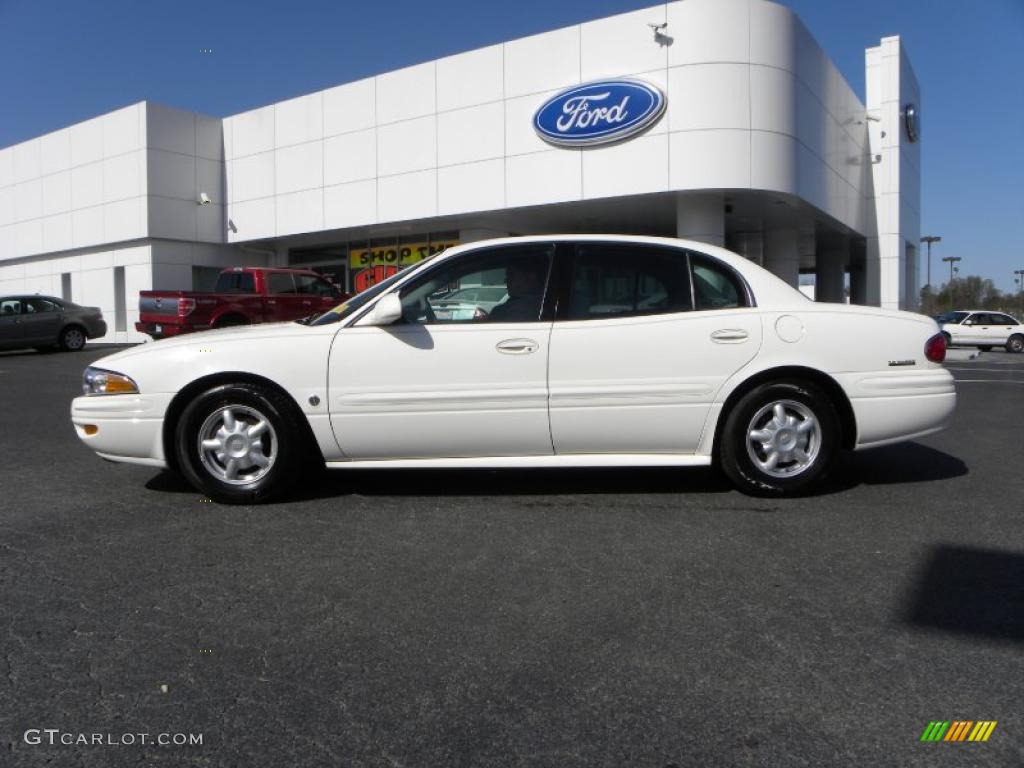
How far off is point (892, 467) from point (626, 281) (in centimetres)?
249

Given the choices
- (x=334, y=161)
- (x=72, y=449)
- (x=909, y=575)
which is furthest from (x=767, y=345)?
(x=334, y=161)

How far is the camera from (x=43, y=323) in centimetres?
1916

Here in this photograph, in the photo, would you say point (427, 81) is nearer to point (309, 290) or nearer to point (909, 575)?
point (309, 290)

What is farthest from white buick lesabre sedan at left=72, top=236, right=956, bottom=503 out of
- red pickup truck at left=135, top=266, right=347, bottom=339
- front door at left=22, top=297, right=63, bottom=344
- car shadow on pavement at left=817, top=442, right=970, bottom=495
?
front door at left=22, top=297, right=63, bottom=344

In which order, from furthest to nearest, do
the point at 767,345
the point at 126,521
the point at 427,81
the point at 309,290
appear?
the point at 427,81, the point at 309,290, the point at 767,345, the point at 126,521

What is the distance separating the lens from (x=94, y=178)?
26000mm

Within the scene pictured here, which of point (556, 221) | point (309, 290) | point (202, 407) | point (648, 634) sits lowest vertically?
point (648, 634)

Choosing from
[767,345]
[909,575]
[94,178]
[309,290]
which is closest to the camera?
[909,575]

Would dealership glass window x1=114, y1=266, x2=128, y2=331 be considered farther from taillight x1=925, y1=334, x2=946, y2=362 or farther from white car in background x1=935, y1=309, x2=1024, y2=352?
white car in background x1=935, y1=309, x2=1024, y2=352

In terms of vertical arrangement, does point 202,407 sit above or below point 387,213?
below

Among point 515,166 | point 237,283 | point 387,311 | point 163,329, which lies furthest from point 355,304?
point 515,166

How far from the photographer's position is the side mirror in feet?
14.8

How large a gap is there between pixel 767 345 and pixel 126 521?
370 centimetres

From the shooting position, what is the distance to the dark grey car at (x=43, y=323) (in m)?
18.7
